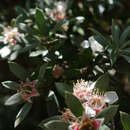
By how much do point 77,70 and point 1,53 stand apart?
488 mm

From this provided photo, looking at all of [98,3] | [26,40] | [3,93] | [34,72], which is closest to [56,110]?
[34,72]

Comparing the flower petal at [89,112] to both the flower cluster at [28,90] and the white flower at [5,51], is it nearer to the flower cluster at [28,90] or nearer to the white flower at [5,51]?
the flower cluster at [28,90]

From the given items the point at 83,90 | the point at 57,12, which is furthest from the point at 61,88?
the point at 57,12

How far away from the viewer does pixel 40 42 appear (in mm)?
1814

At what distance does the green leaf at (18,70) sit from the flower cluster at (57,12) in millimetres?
507

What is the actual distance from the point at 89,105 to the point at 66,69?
0.51 m

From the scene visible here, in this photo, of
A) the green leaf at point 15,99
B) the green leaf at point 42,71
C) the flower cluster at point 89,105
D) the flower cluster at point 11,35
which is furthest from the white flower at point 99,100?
the flower cluster at point 11,35

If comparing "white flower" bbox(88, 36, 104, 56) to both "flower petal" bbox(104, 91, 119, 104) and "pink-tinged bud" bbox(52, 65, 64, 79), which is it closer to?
"pink-tinged bud" bbox(52, 65, 64, 79)

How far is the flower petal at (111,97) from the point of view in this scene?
138cm

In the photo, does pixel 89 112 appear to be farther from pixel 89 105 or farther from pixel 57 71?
pixel 57 71

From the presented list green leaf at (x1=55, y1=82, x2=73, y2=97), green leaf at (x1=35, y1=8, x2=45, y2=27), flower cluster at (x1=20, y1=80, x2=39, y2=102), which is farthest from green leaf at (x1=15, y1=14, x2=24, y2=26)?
green leaf at (x1=55, y1=82, x2=73, y2=97)

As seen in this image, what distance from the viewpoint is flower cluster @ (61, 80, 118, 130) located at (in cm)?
127

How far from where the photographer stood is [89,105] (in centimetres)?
136

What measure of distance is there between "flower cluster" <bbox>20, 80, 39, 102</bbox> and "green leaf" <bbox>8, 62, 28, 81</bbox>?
62mm
